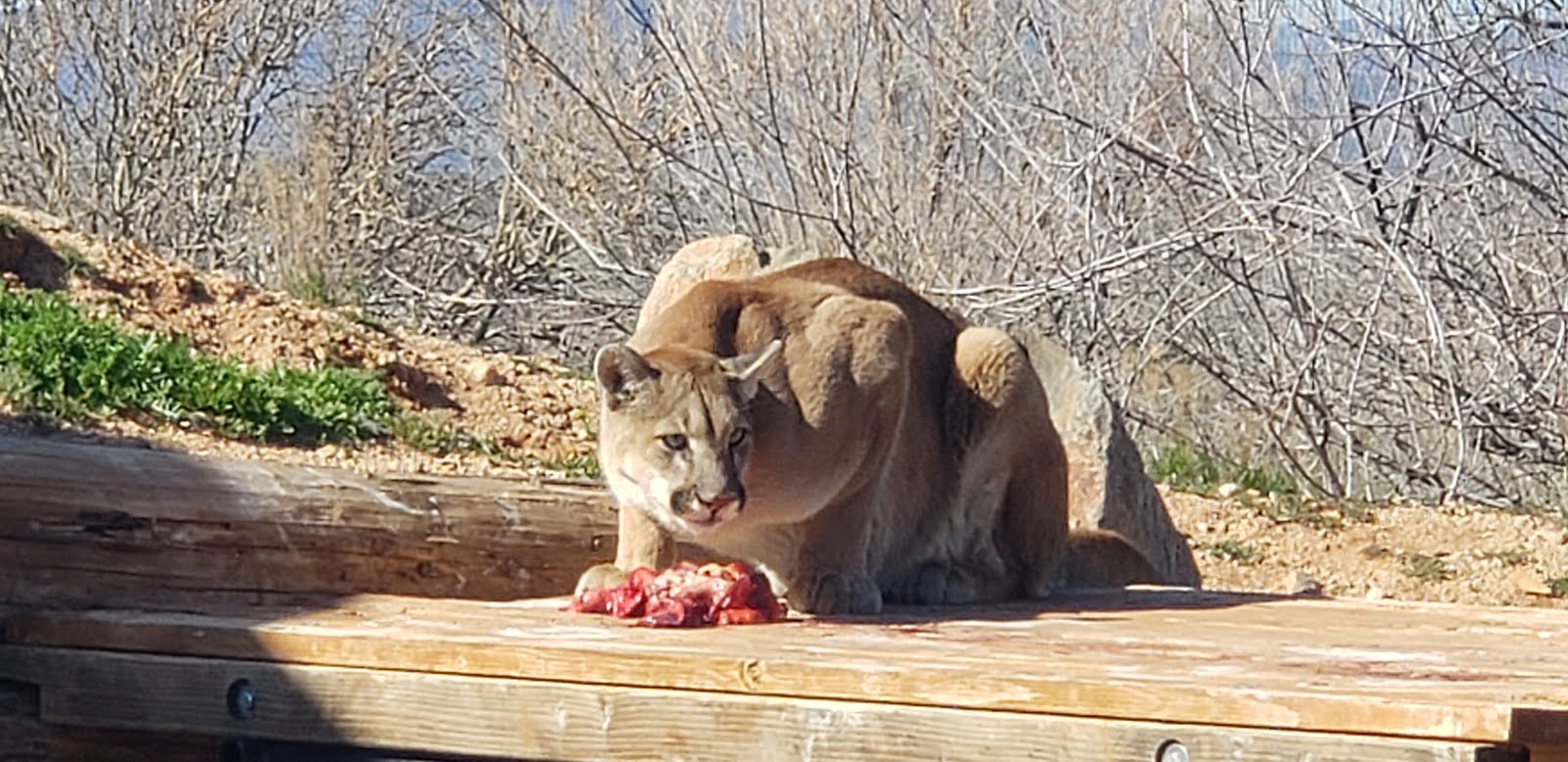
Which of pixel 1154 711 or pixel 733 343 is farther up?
pixel 733 343

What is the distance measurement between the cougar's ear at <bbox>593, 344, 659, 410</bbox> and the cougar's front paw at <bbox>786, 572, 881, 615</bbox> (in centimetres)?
62

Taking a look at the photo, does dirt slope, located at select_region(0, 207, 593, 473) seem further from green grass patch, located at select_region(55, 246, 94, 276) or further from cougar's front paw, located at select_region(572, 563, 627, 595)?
cougar's front paw, located at select_region(572, 563, 627, 595)

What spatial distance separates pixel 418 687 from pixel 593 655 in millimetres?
383

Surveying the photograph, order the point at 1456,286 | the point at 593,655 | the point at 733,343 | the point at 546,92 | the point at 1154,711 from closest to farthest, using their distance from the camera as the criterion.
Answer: the point at 1154,711, the point at 593,655, the point at 733,343, the point at 1456,286, the point at 546,92

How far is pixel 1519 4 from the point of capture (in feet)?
32.5

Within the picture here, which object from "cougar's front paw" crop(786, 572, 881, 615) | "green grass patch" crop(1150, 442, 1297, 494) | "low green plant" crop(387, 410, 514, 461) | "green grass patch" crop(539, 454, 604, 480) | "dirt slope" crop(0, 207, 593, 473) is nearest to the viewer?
"cougar's front paw" crop(786, 572, 881, 615)

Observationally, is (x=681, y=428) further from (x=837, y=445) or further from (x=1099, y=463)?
(x=1099, y=463)

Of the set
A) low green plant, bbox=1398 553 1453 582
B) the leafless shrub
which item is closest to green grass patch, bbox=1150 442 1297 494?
the leafless shrub

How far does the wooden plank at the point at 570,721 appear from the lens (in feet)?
13.1

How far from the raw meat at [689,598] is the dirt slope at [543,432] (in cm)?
398

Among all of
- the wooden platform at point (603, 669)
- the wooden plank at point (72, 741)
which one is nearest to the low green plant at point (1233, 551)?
the wooden platform at point (603, 669)

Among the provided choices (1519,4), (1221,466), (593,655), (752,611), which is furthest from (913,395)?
(1221,466)

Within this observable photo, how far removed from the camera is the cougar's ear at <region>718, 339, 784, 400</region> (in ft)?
18.2

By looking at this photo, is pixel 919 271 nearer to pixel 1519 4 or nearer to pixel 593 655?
pixel 1519 4
